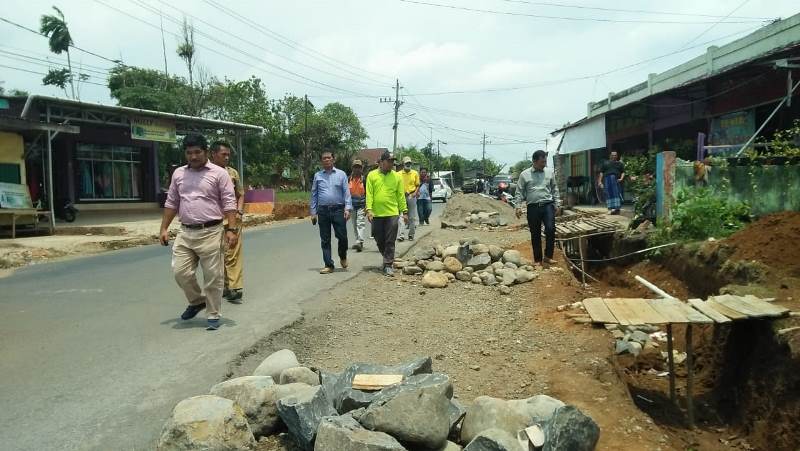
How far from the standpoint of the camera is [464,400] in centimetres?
405

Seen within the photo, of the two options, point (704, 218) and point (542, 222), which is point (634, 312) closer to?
point (542, 222)

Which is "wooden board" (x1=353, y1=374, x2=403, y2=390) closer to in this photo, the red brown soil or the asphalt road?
the asphalt road

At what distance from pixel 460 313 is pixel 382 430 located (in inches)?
136

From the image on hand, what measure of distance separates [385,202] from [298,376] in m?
4.59

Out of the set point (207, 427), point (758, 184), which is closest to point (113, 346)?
point (207, 427)

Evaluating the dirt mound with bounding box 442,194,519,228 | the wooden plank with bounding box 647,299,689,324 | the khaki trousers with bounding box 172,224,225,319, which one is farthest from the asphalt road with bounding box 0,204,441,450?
the dirt mound with bounding box 442,194,519,228

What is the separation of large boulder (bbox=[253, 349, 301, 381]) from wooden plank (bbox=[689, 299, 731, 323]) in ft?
9.55

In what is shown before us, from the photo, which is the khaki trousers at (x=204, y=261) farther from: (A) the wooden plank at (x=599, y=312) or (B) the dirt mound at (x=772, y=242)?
(B) the dirt mound at (x=772, y=242)

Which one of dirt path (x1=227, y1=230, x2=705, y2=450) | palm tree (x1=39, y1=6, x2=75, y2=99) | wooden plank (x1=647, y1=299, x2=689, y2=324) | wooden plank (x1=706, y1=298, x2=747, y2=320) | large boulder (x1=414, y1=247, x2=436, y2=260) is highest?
palm tree (x1=39, y1=6, x2=75, y2=99)

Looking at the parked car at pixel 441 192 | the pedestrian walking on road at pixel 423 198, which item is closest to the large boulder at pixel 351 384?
the pedestrian walking on road at pixel 423 198

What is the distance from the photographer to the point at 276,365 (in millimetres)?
4102

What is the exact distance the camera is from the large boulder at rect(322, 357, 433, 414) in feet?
11.1

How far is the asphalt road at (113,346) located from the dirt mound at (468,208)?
29.5 feet

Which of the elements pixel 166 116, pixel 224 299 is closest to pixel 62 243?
pixel 166 116
